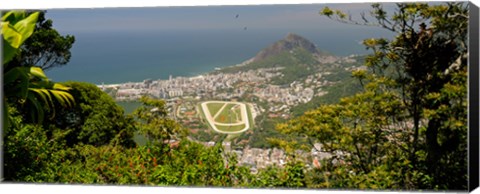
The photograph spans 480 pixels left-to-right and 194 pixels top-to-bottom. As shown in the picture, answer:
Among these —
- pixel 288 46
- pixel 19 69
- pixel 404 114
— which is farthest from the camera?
pixel 288 46

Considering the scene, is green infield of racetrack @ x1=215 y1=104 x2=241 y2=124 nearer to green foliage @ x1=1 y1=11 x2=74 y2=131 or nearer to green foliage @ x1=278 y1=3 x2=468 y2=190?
green foliage @ x1=278 y1=3 x2=468 y2=190

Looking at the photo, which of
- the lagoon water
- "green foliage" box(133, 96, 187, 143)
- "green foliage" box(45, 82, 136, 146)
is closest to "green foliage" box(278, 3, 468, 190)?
the lagoon water

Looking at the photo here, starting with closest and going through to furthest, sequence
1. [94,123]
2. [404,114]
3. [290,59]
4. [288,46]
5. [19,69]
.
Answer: [19,69], [404,114], [288,46], [290,59], [94,123]

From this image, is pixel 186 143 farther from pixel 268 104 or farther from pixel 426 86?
pixel 426 86

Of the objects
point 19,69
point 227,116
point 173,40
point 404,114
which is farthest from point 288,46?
point 19,69

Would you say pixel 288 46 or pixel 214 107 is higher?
pixel 288 46

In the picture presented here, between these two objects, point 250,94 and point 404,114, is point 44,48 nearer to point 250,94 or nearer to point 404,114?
point 250,94

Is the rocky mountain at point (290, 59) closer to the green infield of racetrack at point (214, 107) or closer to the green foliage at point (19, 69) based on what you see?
the green infield of racetrack at point (214, 107)
